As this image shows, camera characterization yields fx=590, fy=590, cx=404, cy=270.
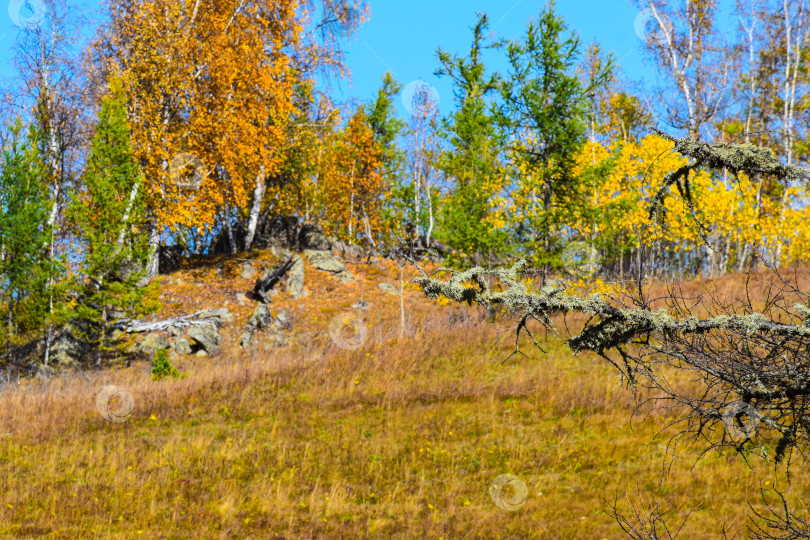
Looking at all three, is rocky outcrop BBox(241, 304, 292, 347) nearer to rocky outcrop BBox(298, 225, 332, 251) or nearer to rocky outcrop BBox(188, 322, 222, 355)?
rocky outcrop BBox(188, 322, 222, 355)

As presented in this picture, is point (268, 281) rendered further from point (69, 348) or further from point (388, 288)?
point (69, 348)

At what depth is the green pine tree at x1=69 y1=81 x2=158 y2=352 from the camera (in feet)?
53.7

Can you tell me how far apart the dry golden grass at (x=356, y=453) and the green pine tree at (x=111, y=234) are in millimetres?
1938

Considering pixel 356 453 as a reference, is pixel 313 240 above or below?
above

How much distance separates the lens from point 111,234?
1684cm

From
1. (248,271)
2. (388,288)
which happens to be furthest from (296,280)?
(388,288)

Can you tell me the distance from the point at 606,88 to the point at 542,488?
2954 cm

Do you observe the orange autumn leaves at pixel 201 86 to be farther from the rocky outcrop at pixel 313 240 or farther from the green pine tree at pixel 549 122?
the green pine tree at pixel 549 122

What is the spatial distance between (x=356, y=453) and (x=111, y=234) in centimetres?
1092

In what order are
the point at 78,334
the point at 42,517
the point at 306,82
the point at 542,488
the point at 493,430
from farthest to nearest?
the point at 306,82 → the point at 78,334 → the point at 493,430 → the point at 542,488 → the point at 42,517

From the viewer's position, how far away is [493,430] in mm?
10852

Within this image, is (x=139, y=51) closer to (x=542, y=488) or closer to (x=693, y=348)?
(x=542, y=488)

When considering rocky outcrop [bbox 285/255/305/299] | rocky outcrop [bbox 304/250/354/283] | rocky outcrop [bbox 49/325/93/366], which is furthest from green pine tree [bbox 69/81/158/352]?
rocky outcrop [bbox 304/250/354/283]

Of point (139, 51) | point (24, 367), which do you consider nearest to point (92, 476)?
point (24, 367)
